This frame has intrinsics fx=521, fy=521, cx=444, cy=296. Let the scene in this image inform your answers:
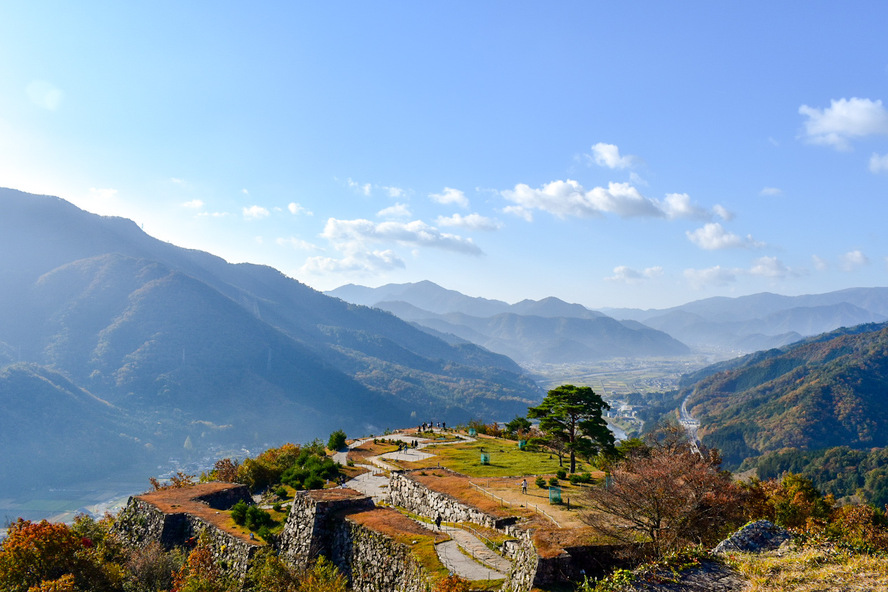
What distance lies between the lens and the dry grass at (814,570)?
13.6 meters

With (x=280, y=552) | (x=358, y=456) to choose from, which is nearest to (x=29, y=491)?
(x=358, y=456)

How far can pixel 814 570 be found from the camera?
1459 cm

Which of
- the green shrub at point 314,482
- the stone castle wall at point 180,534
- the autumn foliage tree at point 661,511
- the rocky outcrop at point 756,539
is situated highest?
the rocky outcrop at point 756,539

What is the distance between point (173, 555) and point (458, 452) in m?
30.8

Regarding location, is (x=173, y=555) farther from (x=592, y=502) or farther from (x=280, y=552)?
(x=592, y=502)

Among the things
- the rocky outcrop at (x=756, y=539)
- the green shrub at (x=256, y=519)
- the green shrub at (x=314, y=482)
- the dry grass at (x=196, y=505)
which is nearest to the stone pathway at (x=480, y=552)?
the rocky outcrop at (x=756, y=539)

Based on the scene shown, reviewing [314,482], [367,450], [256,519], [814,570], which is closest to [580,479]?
[314,482]

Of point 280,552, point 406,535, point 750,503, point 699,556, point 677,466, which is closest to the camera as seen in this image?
point 699,556

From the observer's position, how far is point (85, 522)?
37.7 m

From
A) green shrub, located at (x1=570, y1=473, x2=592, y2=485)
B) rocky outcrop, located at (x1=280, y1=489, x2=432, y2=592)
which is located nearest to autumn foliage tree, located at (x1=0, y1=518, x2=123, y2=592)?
rocky outcrop, located at (x1=280, y1=489, x2=432, y2=592)

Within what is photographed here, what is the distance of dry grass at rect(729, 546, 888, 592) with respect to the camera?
13609mm

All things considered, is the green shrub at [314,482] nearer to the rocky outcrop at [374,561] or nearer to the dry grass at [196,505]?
the dry grass at [196,505]

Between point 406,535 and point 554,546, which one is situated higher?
point 554,546

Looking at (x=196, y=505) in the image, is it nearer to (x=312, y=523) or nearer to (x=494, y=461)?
(x=312, y=523)
